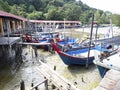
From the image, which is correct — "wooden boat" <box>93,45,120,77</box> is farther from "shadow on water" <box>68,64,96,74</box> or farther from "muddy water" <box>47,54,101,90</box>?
"shadow on water" <box>68,64,96,74</box>

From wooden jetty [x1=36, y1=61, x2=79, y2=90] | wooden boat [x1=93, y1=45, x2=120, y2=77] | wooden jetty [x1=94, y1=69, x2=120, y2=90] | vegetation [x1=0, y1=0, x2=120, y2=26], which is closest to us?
wooden jetty [x1=94, y1=69, x2=120, y2=90]

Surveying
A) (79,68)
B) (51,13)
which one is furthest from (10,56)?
(51,13)

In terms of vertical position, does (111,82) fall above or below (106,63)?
above

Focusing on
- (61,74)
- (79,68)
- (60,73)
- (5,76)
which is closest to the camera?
(5,76)

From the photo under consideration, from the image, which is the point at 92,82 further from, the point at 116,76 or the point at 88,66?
the point at 116,76

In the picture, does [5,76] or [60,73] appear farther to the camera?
[60,73]

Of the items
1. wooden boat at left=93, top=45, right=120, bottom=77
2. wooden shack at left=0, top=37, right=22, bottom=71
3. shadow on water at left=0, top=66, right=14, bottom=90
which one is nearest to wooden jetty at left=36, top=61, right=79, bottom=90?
wooden boat at left=93, top=45, right=120, bottom=77

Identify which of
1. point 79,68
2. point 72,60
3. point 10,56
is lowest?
point 79,68

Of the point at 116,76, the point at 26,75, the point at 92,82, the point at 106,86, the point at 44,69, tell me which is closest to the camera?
the point at 106,86

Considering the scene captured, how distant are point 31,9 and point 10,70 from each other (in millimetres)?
70759

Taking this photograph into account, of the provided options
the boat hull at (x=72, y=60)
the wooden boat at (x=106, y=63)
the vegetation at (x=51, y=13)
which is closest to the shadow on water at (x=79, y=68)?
the boat hull at (x=72, y=60)

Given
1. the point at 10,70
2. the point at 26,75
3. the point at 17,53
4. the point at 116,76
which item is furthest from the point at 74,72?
the point at 116,76

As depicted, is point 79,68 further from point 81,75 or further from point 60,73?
point 60,73

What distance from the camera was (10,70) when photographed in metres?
16.8
